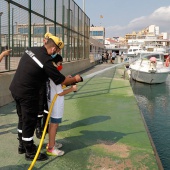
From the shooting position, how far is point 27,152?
3.93 meters

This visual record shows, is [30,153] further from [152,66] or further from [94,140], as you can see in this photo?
[152,66]

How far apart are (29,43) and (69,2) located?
8527 millimetres

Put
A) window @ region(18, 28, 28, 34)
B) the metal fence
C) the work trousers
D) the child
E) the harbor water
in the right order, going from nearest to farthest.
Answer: the work trousers → the child → the harbor water → the metal fence → window @ region(18, 28, 28, 34)

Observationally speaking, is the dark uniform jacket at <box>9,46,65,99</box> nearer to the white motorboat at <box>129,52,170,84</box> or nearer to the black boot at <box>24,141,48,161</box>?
the black boot at <box>24,141,48,161</box>

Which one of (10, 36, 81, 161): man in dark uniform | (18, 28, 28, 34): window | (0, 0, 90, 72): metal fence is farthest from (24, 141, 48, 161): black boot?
(18, 28, 28, 34): window

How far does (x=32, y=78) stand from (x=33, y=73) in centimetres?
8

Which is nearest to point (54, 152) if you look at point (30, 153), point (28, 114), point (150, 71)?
point (30, 153)

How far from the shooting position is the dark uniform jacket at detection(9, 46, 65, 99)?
356 cm

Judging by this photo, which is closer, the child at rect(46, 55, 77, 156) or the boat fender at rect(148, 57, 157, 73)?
the child at rect(46, 55, 77, 156)

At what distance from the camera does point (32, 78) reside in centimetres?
363

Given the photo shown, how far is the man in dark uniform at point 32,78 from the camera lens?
357 cm

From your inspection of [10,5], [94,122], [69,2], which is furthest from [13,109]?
[69,2]

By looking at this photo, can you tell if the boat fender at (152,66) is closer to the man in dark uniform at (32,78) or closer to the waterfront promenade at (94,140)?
the waterfront promenade at (94,140)

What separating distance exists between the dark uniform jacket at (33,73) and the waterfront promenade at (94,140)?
110 centimetres
